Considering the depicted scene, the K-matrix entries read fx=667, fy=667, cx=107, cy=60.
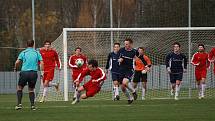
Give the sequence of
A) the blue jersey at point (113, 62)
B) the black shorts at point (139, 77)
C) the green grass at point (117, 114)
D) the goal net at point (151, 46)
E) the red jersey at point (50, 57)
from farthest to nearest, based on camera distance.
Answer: the goal net at point (151, 46) → the black shorts at point (139, 77) → the red jersey at point (50, 57) → the blue jersey at point (113, 62) → the green grass at point (117, 114)

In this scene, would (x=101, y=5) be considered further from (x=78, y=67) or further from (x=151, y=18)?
(x=78, y=67)

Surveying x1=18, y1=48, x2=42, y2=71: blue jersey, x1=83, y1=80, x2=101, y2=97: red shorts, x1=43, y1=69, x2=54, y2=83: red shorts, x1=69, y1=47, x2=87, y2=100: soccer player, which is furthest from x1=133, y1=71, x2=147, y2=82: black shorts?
x1=18, y1=48, x2=42, y2=71: blue jersey

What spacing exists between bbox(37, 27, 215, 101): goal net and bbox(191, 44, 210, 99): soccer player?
1064 mm

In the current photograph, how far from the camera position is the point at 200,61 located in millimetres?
25938

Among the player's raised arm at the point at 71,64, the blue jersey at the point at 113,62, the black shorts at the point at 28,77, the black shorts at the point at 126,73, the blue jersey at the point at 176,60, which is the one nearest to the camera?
the black shorts at the point at 28,77

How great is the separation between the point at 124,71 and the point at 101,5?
8.35 metres

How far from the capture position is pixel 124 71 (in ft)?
74.0

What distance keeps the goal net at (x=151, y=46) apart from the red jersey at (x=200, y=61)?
1368 millimetres

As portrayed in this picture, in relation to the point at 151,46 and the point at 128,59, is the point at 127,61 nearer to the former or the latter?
the point at 128,59

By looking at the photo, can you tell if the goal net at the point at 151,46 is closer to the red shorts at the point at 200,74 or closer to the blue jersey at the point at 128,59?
the red shorts at the point at 200,74

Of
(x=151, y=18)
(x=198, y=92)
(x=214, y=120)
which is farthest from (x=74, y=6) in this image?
(x=214, y=120)

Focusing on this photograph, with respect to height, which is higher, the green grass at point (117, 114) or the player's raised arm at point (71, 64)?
the player's raised arm at point (71, 64)

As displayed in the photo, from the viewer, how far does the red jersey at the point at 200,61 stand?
25.8 metres

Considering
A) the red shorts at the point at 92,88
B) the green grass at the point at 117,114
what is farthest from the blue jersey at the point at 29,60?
the red shorts at the point at 92,88
